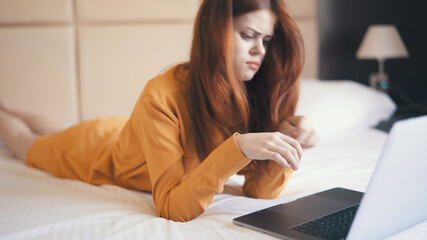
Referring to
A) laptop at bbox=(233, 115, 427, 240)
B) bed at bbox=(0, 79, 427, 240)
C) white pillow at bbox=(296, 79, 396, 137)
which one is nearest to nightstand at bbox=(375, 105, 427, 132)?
white pillow at bbox=(296, 79, 396, 137)

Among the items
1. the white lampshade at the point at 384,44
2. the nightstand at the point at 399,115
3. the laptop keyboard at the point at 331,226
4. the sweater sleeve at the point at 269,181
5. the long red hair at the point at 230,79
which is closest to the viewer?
the laptop keyboard at the point at 331,226

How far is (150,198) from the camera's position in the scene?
52.4 inches

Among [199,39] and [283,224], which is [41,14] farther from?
[283,224]

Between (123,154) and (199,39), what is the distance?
0.46m

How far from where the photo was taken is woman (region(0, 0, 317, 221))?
1.02m

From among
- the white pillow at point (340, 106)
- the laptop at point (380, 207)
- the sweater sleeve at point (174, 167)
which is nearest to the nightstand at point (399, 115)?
the white pillow at point (340, 106)

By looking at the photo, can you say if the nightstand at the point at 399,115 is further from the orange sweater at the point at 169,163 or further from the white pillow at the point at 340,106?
the orange sweater at the point at 169,163

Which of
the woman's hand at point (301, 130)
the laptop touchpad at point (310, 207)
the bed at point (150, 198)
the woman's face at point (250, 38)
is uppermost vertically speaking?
the woman's face at point (250, 38)

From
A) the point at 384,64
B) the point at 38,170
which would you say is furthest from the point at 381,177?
the point at 384,64

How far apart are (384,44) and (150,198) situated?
1798 millimetres

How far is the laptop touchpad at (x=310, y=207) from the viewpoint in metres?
0.98

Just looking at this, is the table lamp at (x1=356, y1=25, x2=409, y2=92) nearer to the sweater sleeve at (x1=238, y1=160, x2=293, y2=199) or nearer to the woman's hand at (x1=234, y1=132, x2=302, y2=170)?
the sweater sleeve at (x1=238, y1=160, x2=293, y2=199)

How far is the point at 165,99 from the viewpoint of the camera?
115 centimetres

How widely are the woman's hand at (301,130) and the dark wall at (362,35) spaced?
1.56m
